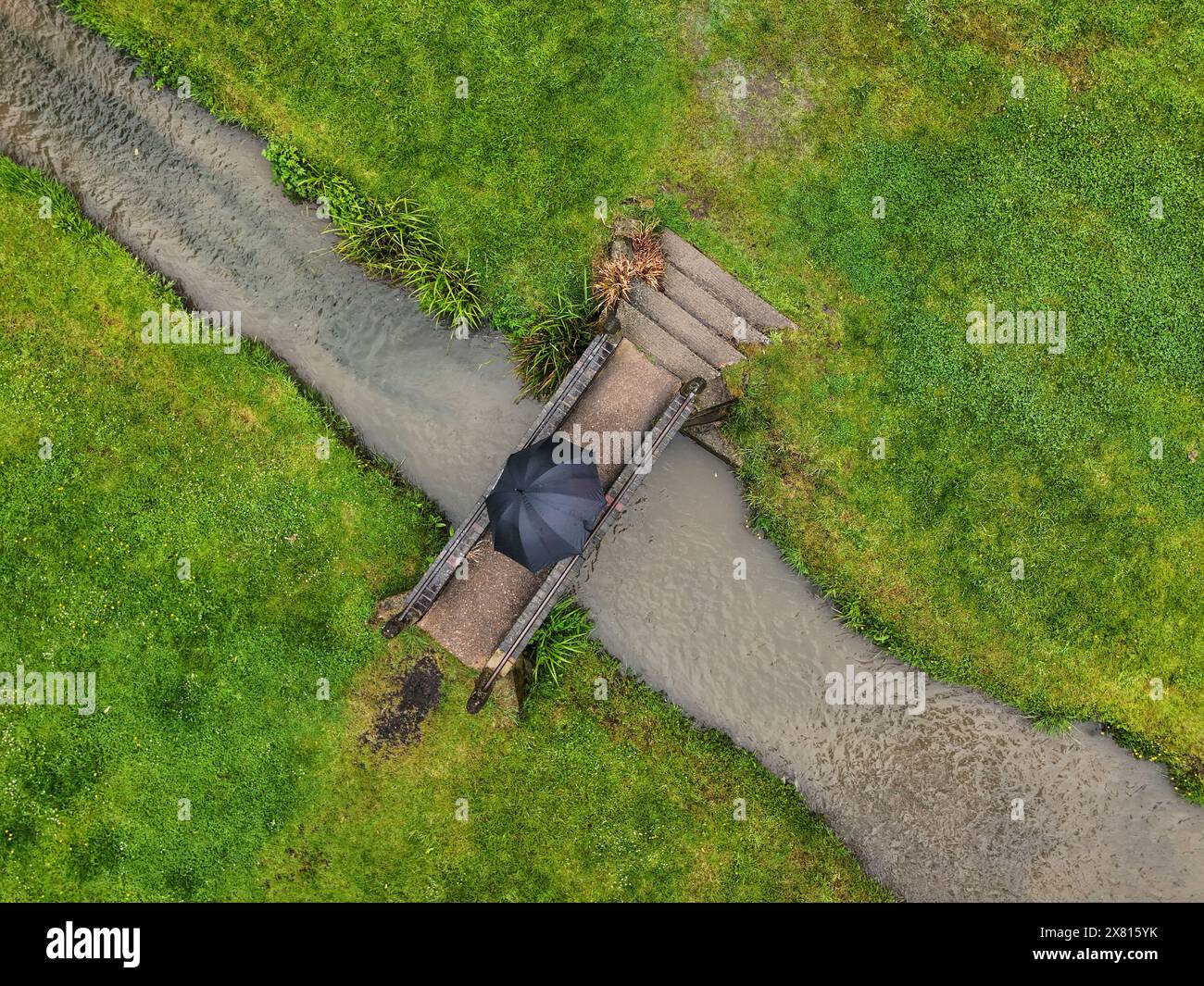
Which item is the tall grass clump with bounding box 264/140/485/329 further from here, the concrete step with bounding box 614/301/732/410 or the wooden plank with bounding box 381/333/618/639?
the concrete step with bounding box 614/301/732/410

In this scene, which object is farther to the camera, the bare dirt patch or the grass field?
the grass field

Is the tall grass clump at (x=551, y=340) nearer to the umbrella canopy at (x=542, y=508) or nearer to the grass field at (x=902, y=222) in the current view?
the grass field at (x=902, y=222)

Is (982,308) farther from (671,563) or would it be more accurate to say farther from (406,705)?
(406,705)

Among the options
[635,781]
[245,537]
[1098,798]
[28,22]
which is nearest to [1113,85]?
[1098,798]

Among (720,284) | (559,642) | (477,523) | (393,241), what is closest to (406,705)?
(559,642)

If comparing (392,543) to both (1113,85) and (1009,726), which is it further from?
(1113,85)

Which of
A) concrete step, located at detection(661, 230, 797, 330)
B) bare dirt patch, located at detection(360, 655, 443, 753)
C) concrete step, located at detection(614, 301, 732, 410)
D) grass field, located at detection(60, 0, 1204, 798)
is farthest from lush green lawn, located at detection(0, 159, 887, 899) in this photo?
concrete step, located at detection(661, 230, 797, 330)
